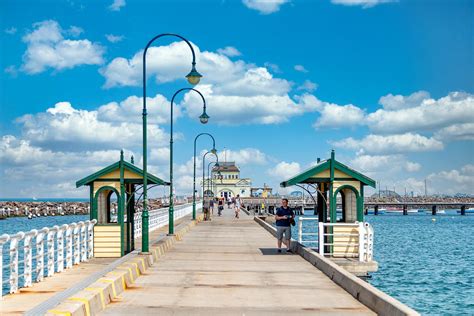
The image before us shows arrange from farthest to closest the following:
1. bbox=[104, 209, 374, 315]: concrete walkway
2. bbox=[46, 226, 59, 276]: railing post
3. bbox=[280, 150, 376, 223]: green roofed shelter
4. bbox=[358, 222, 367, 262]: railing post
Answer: bbox=[280, 150, 376, 223]: green roofed shelter, bbox=[358, 222, 367, 262]: railing post, bbox=[46, 226, 59, 276]: railing post, bbox=[104, 209, 374, 315]: concrete walkway

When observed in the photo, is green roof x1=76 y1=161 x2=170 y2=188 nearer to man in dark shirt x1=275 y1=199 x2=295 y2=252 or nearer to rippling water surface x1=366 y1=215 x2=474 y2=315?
man in dark shirt x1=275 y1=199 x2=295 y2=252

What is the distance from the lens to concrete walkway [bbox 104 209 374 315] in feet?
40.6

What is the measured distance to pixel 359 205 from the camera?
22266 mm

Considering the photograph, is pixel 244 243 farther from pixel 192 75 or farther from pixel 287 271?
pixel 287 271

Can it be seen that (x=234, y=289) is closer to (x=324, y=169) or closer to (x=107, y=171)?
(x=324, y=169)

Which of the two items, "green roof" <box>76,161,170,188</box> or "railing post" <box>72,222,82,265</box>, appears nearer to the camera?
"railing post" <box>72,222,82,265</box>

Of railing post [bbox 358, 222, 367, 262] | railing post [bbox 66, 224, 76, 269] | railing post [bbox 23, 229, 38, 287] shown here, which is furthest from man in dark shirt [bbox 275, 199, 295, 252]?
railing post [bbox 23, 229, 38, 287]

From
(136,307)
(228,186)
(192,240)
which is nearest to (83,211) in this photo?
(228,186)

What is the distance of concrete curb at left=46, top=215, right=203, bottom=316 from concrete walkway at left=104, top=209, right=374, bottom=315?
0.20m

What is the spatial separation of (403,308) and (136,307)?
196 inches

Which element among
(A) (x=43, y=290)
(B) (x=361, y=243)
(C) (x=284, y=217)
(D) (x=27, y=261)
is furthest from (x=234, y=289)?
(C) (x=284, y=217)

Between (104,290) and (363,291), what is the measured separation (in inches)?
199

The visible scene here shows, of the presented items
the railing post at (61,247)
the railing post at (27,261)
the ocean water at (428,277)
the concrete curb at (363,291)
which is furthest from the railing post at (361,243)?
the railing post at (27,261)

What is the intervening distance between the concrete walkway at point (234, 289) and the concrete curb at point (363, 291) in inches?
6.1
